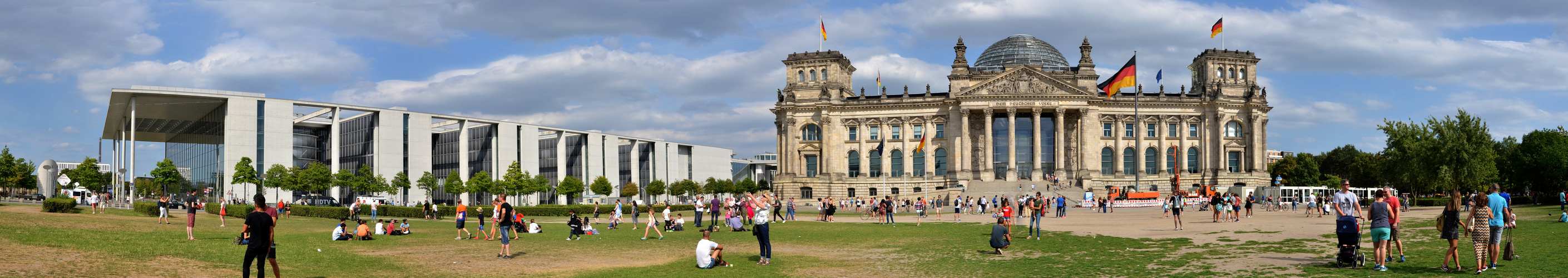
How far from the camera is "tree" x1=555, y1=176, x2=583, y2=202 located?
95.9 meters

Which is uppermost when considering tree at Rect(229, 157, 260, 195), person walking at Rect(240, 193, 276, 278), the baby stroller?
tree at Rect(229, 157, 260, 195)

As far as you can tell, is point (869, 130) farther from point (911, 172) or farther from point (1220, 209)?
point (1220, 209)

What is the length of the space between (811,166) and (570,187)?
81.8ft

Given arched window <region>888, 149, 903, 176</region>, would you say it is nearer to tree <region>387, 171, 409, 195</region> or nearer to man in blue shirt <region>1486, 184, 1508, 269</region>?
tree <region>387, 171, 409, 195</region>

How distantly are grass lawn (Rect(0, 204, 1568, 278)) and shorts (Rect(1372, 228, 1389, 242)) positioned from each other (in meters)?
0.64

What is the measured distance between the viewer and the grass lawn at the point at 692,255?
18156mm

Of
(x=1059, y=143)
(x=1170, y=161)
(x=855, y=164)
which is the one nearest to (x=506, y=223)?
(x=855, y=164)

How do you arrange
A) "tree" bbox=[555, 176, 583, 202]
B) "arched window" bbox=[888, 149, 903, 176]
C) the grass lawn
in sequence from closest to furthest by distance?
the grass lawn < "tree" bbox=[555, 176, 583, 202] < "arched window" bbox=[888, 149, 903, 176]

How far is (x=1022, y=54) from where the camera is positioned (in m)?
106

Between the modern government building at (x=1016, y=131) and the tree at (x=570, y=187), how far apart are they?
2020 centimetres

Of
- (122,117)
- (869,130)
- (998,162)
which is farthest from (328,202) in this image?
(998,162)

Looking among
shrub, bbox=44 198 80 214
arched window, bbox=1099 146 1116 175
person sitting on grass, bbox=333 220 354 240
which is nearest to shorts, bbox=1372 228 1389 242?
person sitting on grass, bbox=333 220 354 240

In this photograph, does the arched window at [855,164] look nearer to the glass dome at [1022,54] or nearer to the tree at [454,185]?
the glass dome at [1022,54]

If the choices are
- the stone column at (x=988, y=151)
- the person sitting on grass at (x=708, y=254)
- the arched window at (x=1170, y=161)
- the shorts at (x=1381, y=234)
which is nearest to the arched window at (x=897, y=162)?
the stone column at (x=988, y=151)
